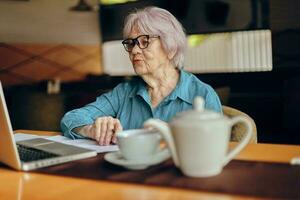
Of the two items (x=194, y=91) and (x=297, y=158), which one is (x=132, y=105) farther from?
(x=297, y=158)

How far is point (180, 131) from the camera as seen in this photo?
0.85 meters

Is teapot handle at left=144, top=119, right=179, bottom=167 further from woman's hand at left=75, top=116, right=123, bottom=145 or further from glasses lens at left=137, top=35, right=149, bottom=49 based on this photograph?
glasses lens at left=137, top=35, right=149, bottom=49

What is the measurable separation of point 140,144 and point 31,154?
389 mm

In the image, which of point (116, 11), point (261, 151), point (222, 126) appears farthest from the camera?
point (116, 11)

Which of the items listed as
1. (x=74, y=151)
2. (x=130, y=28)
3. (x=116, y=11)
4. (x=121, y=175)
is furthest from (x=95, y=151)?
(x=116, y=11)

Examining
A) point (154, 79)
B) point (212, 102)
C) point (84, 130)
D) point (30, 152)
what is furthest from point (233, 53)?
point (30, 152)

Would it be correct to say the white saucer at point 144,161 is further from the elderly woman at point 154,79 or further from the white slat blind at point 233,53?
the white slat blind at point 233,53

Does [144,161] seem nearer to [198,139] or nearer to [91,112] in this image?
[198,139]

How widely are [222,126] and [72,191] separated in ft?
1.10

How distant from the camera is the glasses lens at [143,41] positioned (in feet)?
A: 5.48

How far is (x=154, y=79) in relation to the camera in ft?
5.71

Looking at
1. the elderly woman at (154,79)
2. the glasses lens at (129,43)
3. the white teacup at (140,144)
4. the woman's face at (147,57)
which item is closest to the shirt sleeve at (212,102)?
the elderly woman at (154,79)

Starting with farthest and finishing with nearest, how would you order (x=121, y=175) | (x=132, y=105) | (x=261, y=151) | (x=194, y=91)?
(x=132, y=105) < (x=194, y=91) < (x=261, y=151) < (x=121, y=175)

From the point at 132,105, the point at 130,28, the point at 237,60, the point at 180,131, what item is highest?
the point at 130,28
